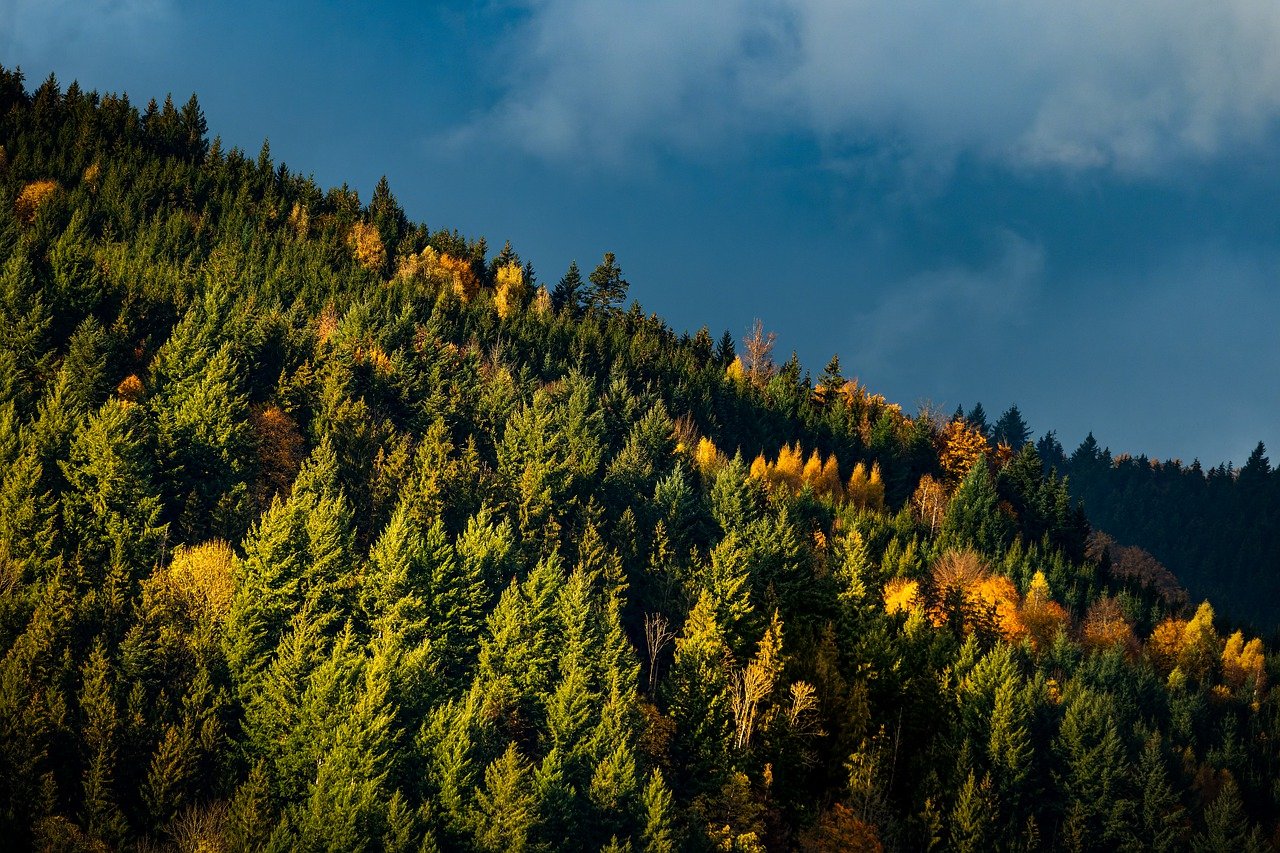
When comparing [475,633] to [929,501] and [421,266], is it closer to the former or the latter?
[929,501]

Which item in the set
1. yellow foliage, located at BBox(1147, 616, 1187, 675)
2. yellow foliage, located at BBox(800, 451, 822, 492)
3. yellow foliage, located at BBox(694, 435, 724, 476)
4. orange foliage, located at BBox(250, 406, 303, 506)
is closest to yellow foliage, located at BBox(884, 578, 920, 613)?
yellow foliage, located at BBox(694, 435, 724, 476)

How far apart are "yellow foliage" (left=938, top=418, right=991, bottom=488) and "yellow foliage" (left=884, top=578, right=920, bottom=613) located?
190ft

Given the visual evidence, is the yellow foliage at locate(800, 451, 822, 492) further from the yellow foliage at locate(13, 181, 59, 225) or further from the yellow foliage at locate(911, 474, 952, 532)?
the yellow foliage at locate(13, 181, 59, 225)

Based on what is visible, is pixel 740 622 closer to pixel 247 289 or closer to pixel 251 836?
pixel 251 836

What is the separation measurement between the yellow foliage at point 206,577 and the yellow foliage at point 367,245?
320 feet

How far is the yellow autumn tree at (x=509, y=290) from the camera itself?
165m

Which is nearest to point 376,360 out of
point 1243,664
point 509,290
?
point 509,290

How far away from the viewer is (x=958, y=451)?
167 meters

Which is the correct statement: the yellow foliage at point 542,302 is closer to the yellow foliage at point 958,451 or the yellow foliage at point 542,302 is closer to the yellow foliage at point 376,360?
the yellow foliage at point 376,360

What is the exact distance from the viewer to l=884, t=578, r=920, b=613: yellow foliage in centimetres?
10038

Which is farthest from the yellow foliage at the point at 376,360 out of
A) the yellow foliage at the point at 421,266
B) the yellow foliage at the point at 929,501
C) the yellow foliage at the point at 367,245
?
the yellow foliage at the point at 929,501

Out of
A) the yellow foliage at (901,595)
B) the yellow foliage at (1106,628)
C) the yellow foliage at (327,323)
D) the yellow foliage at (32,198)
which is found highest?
the yellow foliage at (32,198)

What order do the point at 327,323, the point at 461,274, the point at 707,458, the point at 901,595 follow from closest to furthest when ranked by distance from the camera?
the point at 901,595
the point at 327,323
the point at 707,458
the point at 461,274

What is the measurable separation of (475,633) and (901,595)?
1729 inches
